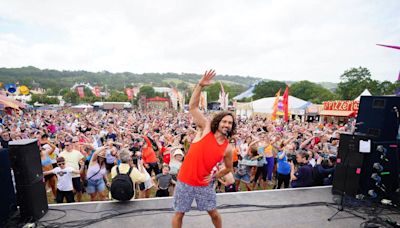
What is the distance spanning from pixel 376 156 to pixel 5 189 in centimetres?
598

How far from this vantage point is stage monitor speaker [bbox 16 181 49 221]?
3.36m

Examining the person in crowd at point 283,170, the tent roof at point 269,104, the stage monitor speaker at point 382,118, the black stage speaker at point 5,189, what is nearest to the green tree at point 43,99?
the tent roof at point 269,104

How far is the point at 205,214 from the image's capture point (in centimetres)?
385

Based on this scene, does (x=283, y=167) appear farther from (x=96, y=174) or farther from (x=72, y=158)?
(x=72, y=158)

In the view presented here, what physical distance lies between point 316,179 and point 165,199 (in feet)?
11.5

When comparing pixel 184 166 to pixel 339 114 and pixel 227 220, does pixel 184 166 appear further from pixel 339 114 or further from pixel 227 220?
pixel 339 114

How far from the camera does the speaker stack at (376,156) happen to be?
4.36m

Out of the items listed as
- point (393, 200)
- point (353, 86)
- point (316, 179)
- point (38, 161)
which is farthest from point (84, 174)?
point (353, 86)

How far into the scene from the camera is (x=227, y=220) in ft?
12.1

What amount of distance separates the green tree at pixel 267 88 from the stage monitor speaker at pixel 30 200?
263ft

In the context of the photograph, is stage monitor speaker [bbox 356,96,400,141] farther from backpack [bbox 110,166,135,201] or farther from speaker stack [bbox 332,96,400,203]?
backpack [bbox 110,166,135,201]

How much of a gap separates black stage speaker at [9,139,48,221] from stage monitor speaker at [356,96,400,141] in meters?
5.53

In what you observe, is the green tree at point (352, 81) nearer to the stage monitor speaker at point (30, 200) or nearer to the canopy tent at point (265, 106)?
the canopy tent at point (265, 106)

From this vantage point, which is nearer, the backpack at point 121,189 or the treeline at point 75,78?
the backpack at point 121,189
